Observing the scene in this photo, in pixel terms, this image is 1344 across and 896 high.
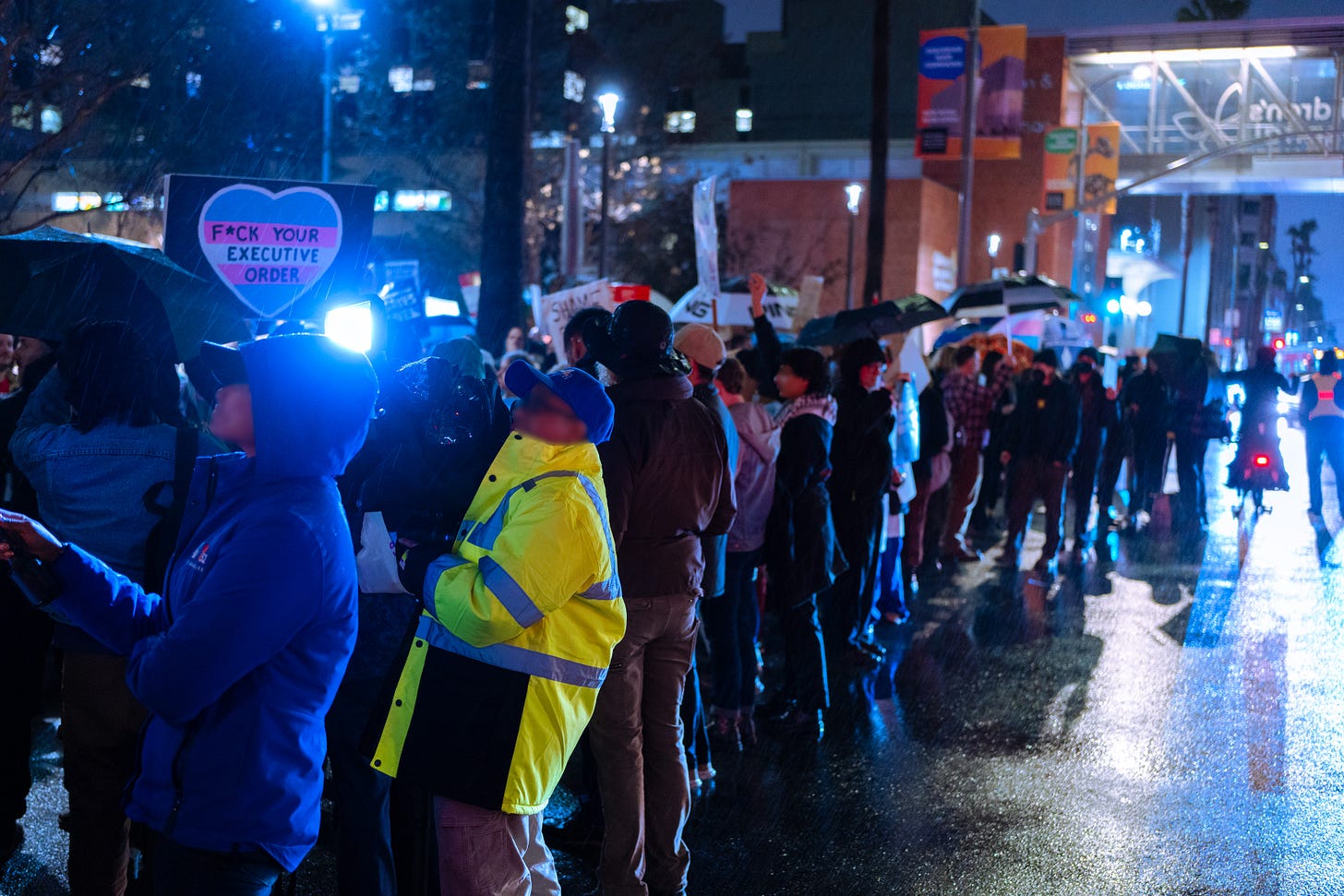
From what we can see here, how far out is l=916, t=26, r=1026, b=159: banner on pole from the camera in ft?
109

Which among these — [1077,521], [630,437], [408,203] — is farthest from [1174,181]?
[630,437]

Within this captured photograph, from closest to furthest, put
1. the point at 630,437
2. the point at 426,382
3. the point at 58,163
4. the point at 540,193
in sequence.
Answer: the point at 426,382 < the point at 630,437 < the point at 58,163 < the point at 540,193

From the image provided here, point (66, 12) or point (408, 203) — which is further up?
point (408, 203)

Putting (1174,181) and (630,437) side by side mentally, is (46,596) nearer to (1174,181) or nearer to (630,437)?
(630,437)

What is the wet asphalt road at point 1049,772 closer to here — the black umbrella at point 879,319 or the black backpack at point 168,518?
the black backpack at point 168,518

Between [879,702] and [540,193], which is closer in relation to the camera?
[879,702]

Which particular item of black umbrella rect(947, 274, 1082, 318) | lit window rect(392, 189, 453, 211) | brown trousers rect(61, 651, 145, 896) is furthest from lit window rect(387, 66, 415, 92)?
brown trousers rect(61, 651, 145, 896)

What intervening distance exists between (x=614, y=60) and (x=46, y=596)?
127 ft

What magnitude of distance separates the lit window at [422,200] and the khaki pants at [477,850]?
1903 inches

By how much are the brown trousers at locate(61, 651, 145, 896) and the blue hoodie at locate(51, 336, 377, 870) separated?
115 centimetres

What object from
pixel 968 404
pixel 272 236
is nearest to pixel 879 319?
pixel 968 404

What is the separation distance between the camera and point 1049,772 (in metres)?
6.61

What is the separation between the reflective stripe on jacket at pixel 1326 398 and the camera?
54.3 ft

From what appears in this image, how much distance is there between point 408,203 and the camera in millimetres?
64125
